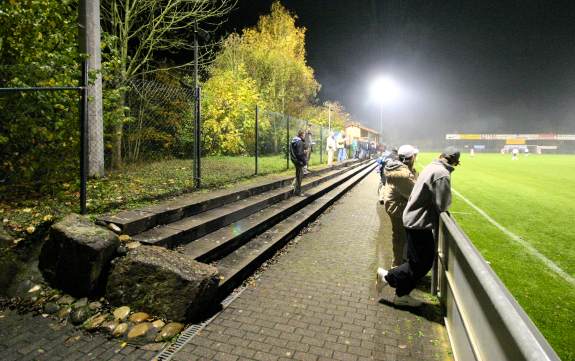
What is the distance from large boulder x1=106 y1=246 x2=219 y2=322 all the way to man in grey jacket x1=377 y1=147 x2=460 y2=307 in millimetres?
2247

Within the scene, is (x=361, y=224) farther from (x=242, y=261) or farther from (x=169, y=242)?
(x=169, y=242)

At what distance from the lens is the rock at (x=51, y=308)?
377 cm

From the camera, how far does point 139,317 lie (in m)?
3.69

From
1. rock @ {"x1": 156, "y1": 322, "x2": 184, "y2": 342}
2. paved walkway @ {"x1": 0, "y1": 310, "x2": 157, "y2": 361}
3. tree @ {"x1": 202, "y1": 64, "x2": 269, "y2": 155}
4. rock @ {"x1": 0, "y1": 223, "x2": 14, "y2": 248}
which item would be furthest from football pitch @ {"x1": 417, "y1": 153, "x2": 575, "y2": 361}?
tree @ {"x1": 202, "y1": 64, "x2": 269, "y2": 155}

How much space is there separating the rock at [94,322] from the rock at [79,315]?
62mm

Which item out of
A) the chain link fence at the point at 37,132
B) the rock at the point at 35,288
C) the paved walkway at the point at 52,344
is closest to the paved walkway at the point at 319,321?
the paved walkway at the point at 52,344

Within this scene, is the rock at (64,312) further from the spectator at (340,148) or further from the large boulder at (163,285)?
the spectator at (340,148)

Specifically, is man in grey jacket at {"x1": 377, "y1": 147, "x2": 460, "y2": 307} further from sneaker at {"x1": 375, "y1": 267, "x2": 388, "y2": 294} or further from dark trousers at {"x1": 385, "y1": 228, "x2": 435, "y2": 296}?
sneaker at {"x1": 375, "y1": 267, "x2": 388, "y2": 294}

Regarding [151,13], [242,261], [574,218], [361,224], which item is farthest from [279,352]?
[151,13]

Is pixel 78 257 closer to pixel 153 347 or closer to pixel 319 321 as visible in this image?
pixel 153 347

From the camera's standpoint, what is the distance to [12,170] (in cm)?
549

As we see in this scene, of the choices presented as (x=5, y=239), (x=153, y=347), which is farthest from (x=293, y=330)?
(x=5, y=239)

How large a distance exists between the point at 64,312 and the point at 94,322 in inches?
17.2

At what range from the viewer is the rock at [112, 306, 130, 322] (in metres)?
3.68
